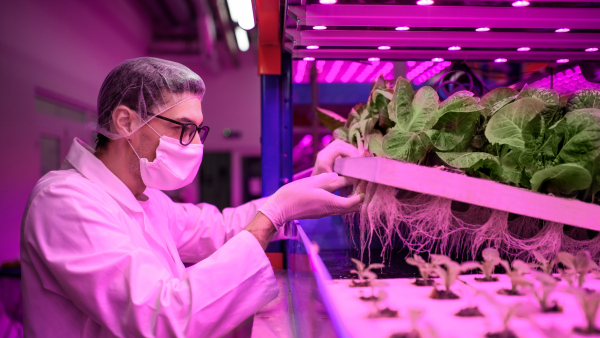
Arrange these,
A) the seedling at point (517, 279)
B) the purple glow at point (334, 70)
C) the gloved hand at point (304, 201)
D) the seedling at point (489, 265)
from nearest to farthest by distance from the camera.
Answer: the seedling at point (517, 279), the seedling at point (489, 265), the gloved hand at point (304, 201), the purple glow at point (334, 70)

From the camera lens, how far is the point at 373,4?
38.4 inches

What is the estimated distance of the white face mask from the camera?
1.23 meters

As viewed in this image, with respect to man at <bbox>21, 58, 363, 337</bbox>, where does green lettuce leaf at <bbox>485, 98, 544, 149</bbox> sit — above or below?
above

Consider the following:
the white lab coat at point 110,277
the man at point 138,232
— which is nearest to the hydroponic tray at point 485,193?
the man at point 138,232

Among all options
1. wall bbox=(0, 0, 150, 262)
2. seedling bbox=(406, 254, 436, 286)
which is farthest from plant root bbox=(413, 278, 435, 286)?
wall bbox=(0, 0, 150, 262)

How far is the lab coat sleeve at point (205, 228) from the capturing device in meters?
1.63

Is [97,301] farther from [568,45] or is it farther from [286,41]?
[568,45]

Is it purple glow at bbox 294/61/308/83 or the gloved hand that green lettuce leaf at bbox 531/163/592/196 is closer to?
the gloved hand

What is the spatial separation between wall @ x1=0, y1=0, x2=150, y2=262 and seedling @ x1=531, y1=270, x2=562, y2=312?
3.78 metres

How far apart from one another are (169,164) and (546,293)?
1038 mm

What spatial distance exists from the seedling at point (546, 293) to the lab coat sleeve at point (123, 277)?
0.69 meters

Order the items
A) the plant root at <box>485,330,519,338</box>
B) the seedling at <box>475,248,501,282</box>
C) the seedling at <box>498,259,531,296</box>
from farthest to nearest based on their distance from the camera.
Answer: the seedling at <box>475,248,501,282</box>, the seedling at <box>498,259,531,296</box>, the plant root at <box>485,330,519,338</box>

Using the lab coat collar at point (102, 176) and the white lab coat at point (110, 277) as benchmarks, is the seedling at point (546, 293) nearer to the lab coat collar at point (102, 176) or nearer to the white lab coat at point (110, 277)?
the white lab coat at point (110, 277)

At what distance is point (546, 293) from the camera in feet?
1.82
